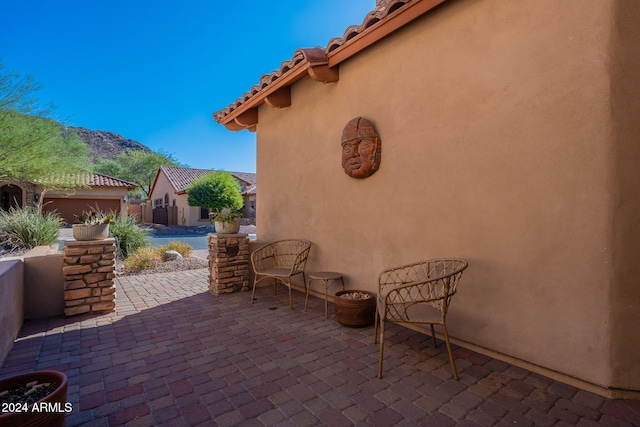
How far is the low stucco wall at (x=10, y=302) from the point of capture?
254 cm

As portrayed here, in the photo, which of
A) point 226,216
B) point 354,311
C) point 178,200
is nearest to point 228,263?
point 226,216

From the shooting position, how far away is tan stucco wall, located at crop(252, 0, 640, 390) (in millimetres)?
2012

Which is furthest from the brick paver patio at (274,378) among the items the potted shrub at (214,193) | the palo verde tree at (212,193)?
the palo verde tree at (212,193)

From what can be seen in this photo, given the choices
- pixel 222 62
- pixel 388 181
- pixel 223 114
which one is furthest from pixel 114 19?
pixel 388 181

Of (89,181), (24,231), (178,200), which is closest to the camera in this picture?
(24,231)

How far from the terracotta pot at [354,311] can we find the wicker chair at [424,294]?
0.26 meters

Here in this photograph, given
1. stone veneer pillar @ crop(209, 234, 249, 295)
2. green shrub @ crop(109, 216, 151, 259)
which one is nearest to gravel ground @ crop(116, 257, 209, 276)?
green shrub @ crop(109, 216, 151, 259)

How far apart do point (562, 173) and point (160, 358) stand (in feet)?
11.7

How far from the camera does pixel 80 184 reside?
15016 millimetres

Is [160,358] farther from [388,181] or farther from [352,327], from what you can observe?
[388,181]

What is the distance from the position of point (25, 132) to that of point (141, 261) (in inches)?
237

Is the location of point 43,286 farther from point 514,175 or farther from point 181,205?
point 181,205

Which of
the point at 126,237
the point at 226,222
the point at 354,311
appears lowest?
the point at 354,311

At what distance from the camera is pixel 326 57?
3744 millimetres
